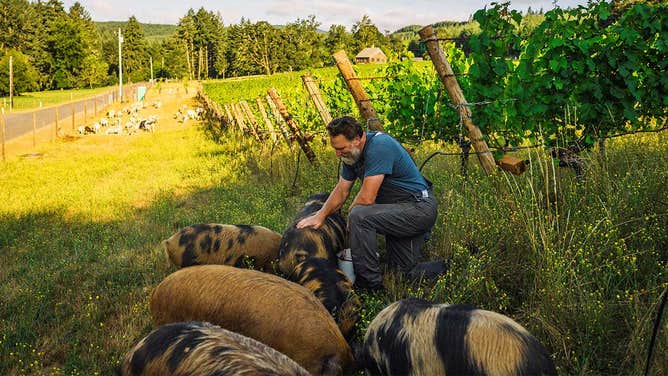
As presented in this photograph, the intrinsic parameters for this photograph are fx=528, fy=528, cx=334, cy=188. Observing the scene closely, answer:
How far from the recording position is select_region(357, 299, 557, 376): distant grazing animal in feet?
9.82

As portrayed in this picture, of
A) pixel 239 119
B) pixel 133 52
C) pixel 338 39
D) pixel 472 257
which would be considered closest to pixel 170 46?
pixel 133 52

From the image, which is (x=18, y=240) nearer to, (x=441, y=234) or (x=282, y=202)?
(x=282, y=202)

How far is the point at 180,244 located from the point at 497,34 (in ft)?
14.5

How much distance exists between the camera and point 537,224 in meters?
4.71

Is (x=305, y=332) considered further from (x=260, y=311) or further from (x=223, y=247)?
(x=223, y=247)

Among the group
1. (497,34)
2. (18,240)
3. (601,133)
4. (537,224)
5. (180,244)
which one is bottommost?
(18,240)

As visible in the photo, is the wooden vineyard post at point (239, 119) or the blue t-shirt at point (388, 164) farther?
the wooden vineyard post at point (239, 119)

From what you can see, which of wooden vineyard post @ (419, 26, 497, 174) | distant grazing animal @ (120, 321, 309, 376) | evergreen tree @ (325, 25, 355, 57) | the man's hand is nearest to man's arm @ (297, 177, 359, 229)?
the man's hand

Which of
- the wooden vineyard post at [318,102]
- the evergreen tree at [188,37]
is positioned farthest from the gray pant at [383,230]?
the evergreen tree at [188,37]

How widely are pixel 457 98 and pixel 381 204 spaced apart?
5.43ft

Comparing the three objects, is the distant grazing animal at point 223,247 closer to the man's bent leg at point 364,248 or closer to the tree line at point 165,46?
the man's bent leg at point 364,248

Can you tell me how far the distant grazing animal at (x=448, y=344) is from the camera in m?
2.99

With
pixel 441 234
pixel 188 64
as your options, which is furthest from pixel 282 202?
pixel 188 64

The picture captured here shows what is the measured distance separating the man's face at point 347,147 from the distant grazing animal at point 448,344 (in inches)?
84.3
